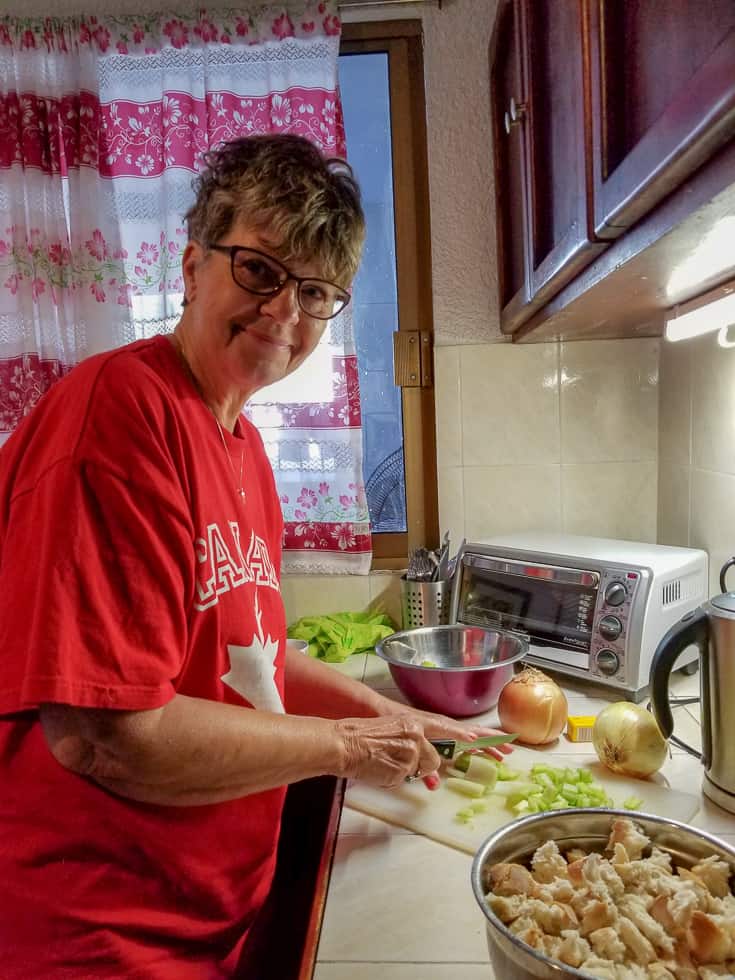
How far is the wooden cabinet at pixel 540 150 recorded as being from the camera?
94cm

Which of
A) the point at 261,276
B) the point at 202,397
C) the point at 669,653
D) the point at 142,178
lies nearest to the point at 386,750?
the point at 669,653

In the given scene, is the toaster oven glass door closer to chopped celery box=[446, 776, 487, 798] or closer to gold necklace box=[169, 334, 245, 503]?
chopped celery box=[446, 776, 487, 798]

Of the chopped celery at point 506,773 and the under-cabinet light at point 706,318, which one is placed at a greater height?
the under-cabinet light at point 706,318

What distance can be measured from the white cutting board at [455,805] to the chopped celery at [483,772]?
1.3 inches

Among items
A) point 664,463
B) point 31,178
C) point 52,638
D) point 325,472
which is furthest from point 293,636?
point 31,178

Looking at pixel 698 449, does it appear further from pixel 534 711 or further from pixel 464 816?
pixel 464 816

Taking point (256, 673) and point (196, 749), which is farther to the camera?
point (256, 673)

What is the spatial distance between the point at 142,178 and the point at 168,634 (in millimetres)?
1411

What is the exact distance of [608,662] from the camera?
1.30 m

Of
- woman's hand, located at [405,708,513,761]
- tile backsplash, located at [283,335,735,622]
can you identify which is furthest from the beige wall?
woman's hand, located at [405,708,513,761]

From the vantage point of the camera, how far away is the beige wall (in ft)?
4.57

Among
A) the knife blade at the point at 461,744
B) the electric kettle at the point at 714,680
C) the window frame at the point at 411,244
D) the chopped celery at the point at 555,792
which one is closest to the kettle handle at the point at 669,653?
the electric kettle at the point at 714,680

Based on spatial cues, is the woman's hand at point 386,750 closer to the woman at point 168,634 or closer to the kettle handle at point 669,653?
the woman at point 168,634

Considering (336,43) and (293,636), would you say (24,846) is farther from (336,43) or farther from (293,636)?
(336,43)
